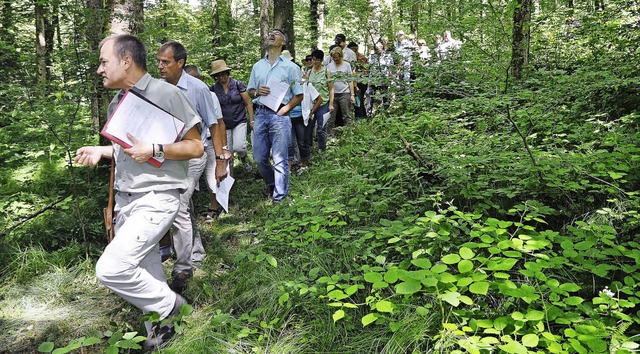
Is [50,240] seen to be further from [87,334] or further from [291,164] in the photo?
[291,164]

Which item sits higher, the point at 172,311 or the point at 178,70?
the point at 178,70

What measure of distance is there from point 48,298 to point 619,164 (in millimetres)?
5450

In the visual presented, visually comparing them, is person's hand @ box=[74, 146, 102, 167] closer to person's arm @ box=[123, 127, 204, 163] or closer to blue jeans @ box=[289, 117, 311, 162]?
person's arm @ box=[123, 127, 204, 163]

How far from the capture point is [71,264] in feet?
15.9

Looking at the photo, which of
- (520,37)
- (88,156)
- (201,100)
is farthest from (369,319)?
(520,37)

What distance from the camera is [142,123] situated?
122 inches

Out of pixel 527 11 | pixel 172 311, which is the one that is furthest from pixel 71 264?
pixel 527 11

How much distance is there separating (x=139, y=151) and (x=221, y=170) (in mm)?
1843

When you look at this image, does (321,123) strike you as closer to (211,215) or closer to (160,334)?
(211,215)

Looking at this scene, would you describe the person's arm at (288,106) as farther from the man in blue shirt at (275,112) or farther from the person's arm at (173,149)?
the person's arm at (173,149)

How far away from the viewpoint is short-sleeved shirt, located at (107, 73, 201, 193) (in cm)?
312

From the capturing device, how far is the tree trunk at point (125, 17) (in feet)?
18.3

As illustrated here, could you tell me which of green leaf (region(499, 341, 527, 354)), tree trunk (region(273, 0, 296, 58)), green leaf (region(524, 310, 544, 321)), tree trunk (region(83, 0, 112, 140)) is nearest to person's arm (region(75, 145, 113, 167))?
tree trunk (region(83, 0, 112, 140))

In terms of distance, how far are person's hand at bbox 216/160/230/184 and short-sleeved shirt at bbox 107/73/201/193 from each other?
1319mm
